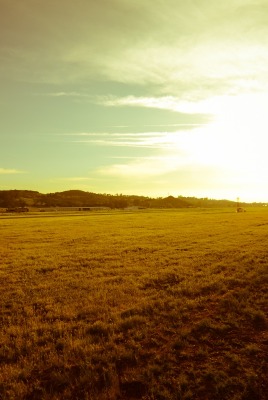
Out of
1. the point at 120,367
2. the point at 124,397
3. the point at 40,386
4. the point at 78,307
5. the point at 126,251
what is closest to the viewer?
the point at 124,397

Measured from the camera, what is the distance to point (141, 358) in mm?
9125

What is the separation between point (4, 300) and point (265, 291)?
1145cm

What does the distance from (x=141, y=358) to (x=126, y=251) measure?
791 inches

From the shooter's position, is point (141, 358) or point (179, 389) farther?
point (141, 358)

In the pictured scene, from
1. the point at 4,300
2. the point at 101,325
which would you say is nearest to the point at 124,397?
the point at 101,325

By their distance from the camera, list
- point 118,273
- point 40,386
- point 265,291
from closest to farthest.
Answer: point 40,386 < point 265,291 < point 118,273

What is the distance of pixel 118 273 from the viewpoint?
65.4ft

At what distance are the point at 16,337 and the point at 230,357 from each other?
21.3 ft

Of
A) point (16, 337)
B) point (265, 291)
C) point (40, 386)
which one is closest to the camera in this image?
point (40, 386)

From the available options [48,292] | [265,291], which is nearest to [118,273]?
[48,292]

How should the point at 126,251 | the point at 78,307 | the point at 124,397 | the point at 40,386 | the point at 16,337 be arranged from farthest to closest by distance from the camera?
the point at 126,251
the point at 78,307
the point at 16,337
the point at 40,386
the point at 124,397

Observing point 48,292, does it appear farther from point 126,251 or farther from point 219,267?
point 126,251

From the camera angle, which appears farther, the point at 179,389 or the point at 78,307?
the point at 78,307

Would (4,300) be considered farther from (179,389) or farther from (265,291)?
(265,291)
